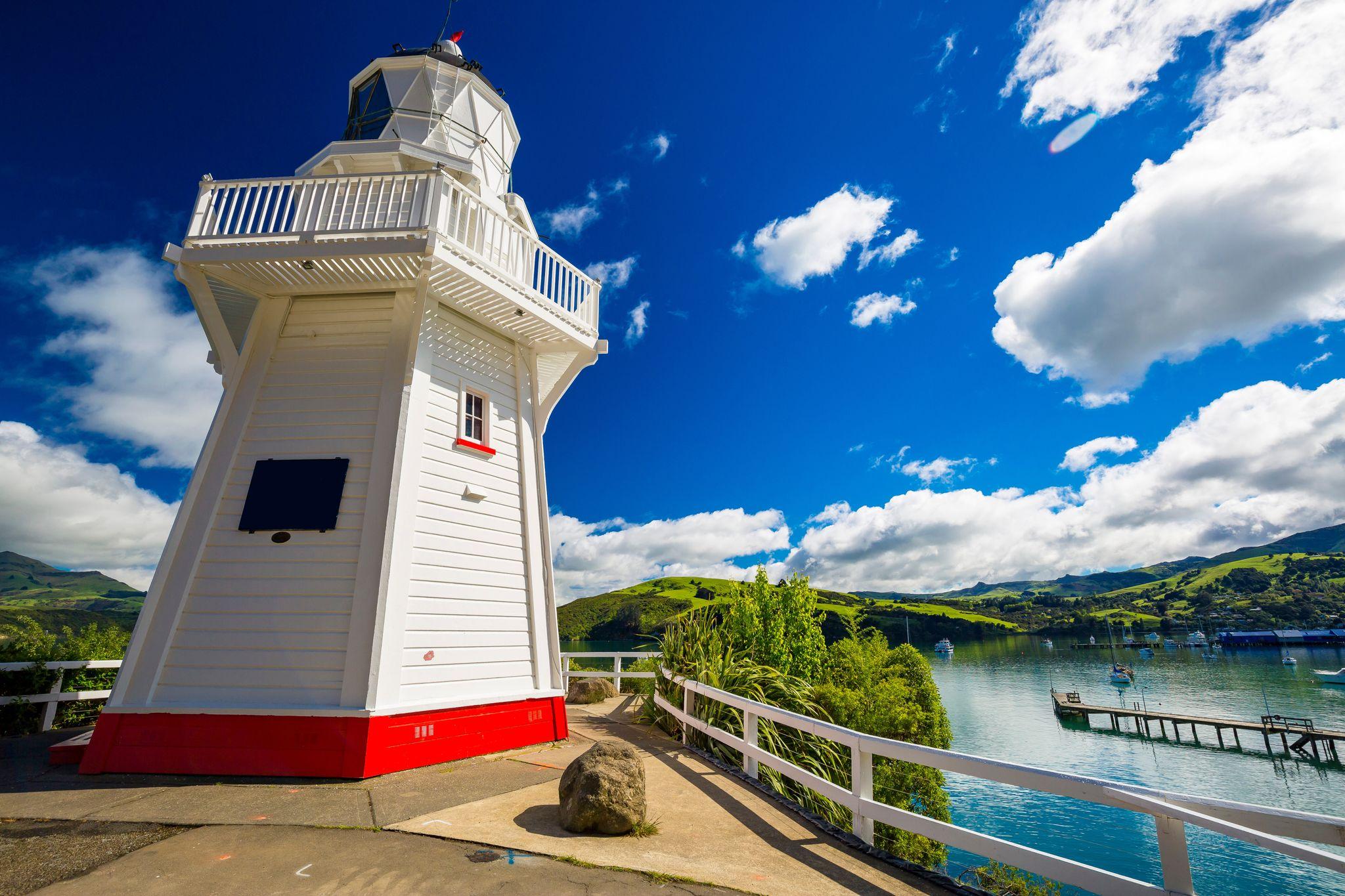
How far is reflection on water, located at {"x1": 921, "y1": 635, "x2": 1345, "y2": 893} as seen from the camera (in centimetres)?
2398

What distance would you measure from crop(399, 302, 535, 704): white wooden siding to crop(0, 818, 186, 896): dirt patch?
2.45 meters

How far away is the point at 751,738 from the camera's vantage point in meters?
6.50

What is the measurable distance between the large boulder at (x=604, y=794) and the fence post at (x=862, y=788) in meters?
1.62

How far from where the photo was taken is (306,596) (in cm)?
696

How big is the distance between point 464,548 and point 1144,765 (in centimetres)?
4618

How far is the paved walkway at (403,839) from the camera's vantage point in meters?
3.70

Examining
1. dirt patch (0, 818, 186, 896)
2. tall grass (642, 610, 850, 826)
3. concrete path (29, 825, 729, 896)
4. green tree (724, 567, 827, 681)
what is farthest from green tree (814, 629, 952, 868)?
dirt patch (0, 818, 186, 896)

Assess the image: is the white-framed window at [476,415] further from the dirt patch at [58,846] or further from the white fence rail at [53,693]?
the white fence rail at [53,693]

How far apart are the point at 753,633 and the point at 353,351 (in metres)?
10.5

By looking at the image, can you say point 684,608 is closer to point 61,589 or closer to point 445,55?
point 445,55

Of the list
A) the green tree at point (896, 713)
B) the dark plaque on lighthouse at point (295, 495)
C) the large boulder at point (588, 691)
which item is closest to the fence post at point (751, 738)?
the dark plaque on lighthouse at point (295, 495)

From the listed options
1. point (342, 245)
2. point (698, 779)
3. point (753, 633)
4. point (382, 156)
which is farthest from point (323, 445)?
point (753, 633)

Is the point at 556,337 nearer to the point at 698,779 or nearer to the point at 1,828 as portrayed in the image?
the point at 698,779

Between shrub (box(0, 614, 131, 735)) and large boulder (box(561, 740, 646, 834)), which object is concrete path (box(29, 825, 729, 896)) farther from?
shrub (box(0, 614, 131, 735))
